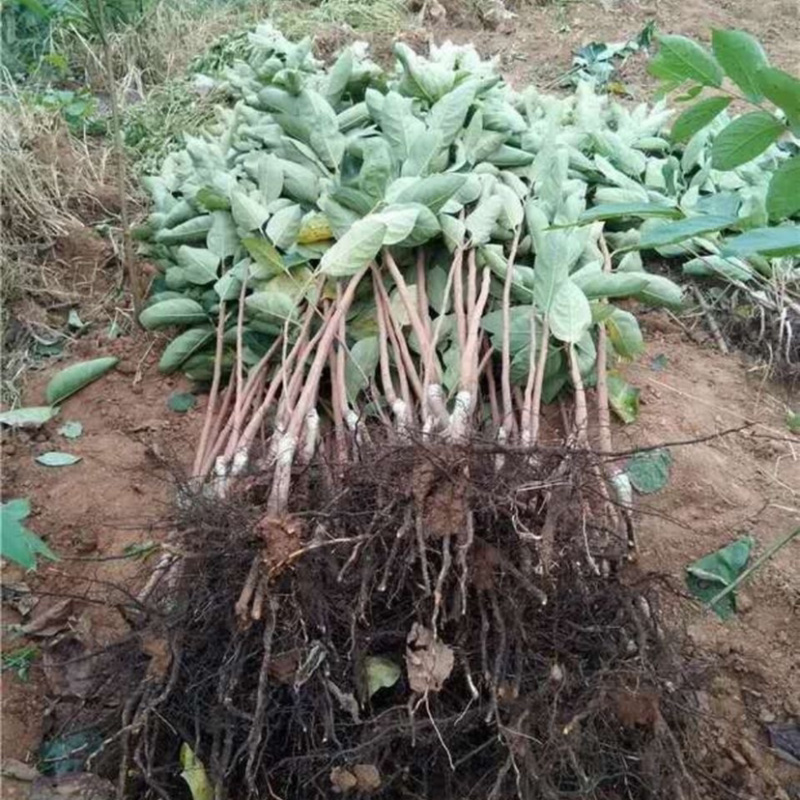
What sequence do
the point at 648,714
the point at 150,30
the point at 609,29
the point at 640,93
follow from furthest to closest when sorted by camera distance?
1. the point at 609,29
2. the point at 150,30
3. the point at 640,93
4. the point at 648,714

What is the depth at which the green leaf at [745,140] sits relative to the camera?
3.34ft

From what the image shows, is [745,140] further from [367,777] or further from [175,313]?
[175,313]

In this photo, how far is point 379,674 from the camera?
1.36 meters

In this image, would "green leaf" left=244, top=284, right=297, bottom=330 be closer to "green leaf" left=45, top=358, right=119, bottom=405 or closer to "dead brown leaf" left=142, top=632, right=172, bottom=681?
"green leaf" left=45, top=358, right=119, bottom=405

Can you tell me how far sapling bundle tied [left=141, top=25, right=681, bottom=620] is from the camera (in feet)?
5.60

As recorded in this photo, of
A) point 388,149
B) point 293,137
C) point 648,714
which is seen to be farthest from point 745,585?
point 293,137

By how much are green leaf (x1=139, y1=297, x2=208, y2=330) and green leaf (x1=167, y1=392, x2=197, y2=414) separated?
0.52ft

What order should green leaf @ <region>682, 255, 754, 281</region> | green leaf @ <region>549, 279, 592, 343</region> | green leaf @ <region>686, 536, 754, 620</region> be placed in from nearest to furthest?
green leaf @ <region>686, 536, 754, 620</region> < green leaf @ <region>549, 279, 592, 343</region> < green leaf @ <region>682, 255, 754, 281</region>

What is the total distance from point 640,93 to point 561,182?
1423 mm

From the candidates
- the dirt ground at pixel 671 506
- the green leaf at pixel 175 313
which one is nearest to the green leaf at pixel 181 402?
the dirt ground at pixel 671 506

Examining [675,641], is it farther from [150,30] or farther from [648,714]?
[150,30]

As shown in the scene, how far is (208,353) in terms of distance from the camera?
2055 millimetres

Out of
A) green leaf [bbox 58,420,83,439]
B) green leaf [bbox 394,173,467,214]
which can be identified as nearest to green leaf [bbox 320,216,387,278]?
green leaf [bbox 394,173,467,214]

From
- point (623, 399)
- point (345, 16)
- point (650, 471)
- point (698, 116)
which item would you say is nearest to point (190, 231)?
point (623, 399)
